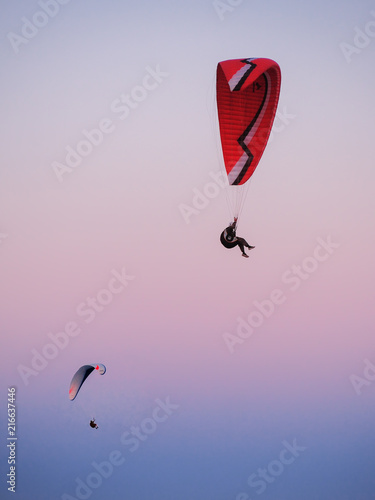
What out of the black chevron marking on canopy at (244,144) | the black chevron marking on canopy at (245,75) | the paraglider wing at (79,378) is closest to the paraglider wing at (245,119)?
the black chevron marking on canopy at (244,144)

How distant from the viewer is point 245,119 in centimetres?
1834

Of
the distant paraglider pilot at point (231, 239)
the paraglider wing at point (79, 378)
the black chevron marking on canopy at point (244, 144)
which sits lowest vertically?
the paraglider wing at point (79, 378)

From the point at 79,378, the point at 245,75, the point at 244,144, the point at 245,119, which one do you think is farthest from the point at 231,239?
the point at 79,378

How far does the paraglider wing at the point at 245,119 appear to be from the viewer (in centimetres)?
1806

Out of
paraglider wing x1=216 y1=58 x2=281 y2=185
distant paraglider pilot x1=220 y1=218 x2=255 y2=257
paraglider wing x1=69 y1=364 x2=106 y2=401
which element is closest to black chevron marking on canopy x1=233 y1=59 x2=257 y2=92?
paraglider wing x1=216 y1=58 x2=281 y2=185

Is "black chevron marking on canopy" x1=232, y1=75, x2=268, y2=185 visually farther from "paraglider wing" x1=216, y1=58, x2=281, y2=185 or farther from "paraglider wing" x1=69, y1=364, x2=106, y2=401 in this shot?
"paraglider wing" x1=69, y1=364, x2=106, y2=401

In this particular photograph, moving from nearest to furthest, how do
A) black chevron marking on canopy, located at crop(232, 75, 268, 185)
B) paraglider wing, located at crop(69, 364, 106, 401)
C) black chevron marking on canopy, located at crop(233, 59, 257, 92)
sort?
black chevron marking on canopy, located at crop(233, 59, 257, 92), black chevron marking on canopy, located at crop(232, 75, 268, 185), paraglider wing, located at crop(69, 364, 106, 401)

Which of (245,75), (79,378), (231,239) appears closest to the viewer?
(245,75)

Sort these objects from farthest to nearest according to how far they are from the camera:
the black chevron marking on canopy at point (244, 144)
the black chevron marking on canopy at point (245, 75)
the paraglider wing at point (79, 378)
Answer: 1. the paraglider wing at point (79, 378)
2. the black chevron marking on canopy at point (244, 144)
3. the black chevron marking on canopy at point (245, 75)

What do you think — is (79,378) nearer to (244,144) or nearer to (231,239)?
(231,239)

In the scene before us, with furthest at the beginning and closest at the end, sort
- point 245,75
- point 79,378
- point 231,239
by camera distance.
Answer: point 79,378 < point 231,239 < point 245,75

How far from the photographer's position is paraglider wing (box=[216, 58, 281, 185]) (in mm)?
18062

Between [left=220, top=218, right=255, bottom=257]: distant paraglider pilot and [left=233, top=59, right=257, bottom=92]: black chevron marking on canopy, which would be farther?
[left=220, top=218, right=255, bottom=257]: distant paraglider pilot

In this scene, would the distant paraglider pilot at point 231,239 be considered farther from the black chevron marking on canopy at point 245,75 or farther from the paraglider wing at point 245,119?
the black chevron marking on canopy at point 245,75
